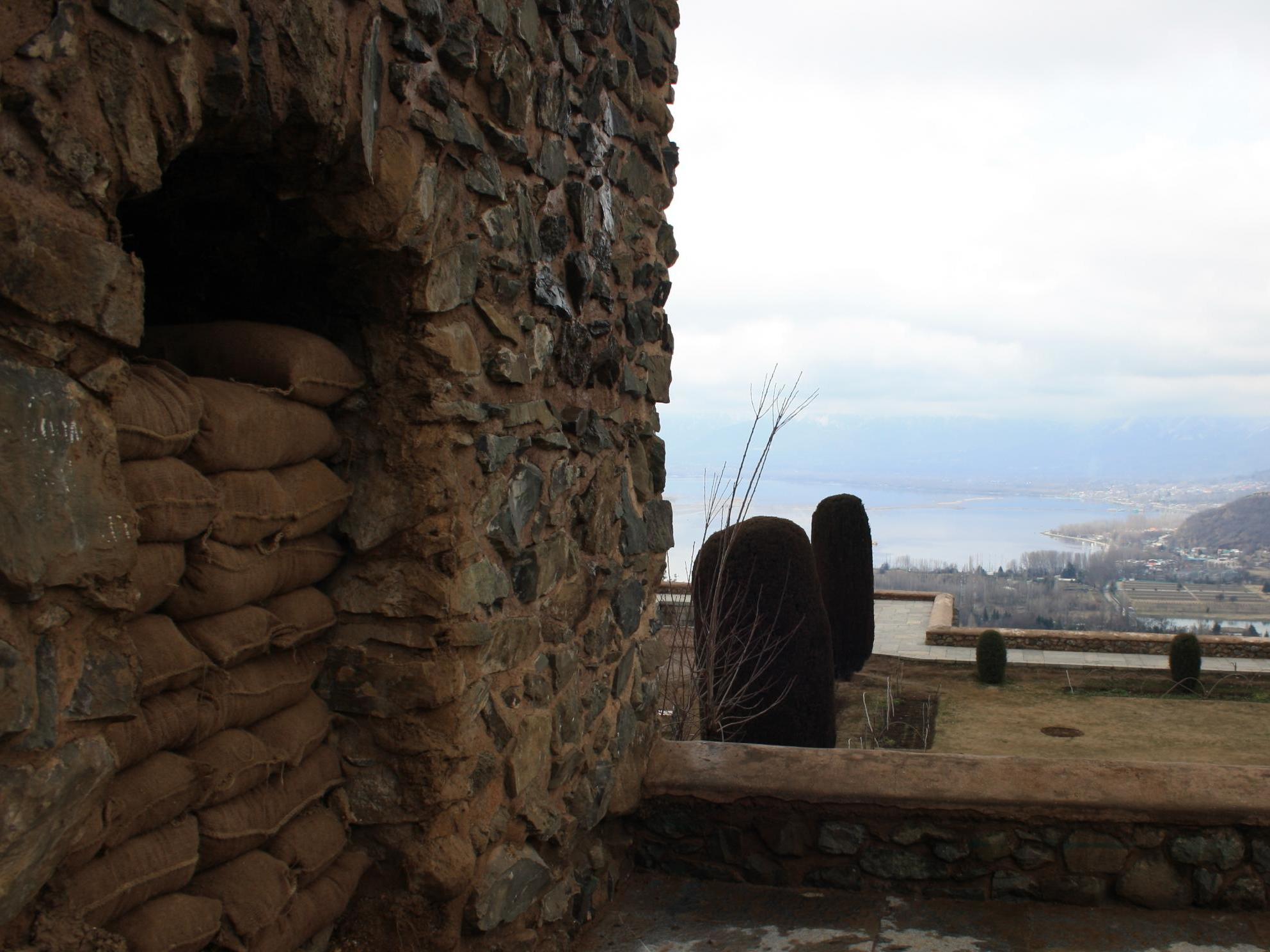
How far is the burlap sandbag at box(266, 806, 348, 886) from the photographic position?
1884 mm

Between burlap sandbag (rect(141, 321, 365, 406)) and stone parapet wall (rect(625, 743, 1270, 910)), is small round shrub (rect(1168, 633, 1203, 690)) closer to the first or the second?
stone parapet wall (rect(625, 743, 1270, 910))

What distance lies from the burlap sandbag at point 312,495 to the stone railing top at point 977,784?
1.62m

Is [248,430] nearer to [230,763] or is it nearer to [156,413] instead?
[156,413]

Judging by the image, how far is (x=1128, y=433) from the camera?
616 ft

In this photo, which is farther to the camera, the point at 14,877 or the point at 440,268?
the point at 440,268

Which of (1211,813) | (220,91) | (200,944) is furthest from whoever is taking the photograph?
(1211,813)

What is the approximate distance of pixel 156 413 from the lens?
5.01 ft

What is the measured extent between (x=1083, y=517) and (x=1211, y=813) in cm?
10332

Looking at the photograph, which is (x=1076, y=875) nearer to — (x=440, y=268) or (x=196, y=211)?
(x=440, y=268)

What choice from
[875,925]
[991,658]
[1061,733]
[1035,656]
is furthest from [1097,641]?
[875,925]

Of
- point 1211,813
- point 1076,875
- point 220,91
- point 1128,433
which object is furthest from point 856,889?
point 1128,433

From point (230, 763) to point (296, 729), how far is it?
0.23m

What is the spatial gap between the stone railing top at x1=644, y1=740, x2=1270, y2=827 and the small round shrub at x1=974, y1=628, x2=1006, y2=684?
29.4 ft

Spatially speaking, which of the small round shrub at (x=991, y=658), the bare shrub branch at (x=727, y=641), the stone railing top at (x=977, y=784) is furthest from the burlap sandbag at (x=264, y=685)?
the small round shrub at (x=991, y=658)
